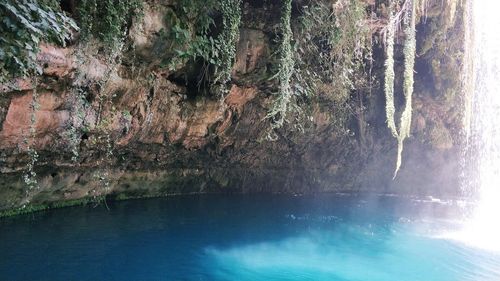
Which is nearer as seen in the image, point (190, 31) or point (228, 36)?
point (190, 31)

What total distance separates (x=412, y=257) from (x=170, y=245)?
16.8 feet

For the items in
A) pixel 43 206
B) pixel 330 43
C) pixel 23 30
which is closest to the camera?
pixel 23 30

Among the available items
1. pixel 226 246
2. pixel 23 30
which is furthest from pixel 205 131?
pixel 23 30

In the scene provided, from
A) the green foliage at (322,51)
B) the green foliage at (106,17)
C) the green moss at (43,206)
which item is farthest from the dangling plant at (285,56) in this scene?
the green moss at (43,206)

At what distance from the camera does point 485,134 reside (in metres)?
14.4

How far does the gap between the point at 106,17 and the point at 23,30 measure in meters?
1.67

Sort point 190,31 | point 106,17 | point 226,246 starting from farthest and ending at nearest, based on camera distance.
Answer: point 226,246 < point 190,31 < point 106,17

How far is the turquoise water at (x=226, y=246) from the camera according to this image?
21.0ft

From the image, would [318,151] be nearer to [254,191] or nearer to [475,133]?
[254,191]

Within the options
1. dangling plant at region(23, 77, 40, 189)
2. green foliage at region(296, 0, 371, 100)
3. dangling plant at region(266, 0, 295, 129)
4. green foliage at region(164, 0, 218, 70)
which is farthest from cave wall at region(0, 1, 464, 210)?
green foliage at region(296, 0, 371, 100)

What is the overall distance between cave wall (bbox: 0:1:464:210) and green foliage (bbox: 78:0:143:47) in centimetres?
23

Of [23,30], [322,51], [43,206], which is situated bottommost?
[43,206]

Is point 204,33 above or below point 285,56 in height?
above

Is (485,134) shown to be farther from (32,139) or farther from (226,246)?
(32,139)
